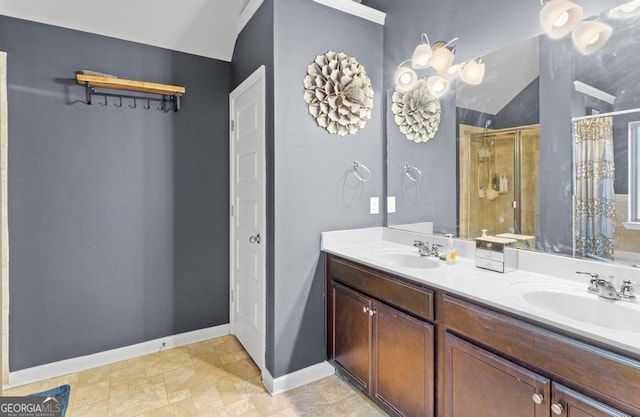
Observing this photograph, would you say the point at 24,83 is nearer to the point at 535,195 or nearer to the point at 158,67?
the point at 158,67

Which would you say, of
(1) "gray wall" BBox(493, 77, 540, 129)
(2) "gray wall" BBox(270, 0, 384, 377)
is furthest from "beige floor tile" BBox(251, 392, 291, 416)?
(1) "gray wall" BBox(493, 77, 540, 129)

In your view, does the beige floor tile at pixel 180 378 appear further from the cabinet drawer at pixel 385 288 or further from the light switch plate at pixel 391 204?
the light switch plate at pixel 391 204

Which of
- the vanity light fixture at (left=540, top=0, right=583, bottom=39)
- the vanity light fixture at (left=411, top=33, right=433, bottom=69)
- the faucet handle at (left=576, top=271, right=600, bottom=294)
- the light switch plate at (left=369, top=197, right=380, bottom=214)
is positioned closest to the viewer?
the faucet handle at (left=576, top=271, right=600, bottom=294)

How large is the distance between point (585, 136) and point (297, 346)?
1.89 m

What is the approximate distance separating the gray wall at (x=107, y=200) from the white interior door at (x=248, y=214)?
0.15 metres

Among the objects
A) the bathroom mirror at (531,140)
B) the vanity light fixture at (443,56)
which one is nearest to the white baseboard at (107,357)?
the bathroom mirror at (531,140)

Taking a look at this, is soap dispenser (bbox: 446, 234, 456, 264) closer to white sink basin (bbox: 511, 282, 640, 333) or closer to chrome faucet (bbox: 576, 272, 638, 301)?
white sink basin (bbox: 511, 282, 640, 333)

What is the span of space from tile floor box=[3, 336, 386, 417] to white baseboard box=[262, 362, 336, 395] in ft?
0.11

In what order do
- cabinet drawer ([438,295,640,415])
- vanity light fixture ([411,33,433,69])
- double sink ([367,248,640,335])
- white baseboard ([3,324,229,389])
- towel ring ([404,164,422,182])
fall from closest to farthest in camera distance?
1. cabinet drawer ([438,295,640,415])
2. double sink ([367,248,640,335])
3. vanity light fixture ([411,33,433,69])
4. white baseboard ([3,324,229,389])
5. towel ring ([404,164,422,182])

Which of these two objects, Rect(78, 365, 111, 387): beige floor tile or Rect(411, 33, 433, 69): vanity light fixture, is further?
Rect(78, 365, 111, 387): beige floor tile

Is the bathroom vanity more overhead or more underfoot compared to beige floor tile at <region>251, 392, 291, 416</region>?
more overhead

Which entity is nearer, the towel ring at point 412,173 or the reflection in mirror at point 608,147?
the reflection in mirror at point 608,147

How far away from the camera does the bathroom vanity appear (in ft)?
3.07

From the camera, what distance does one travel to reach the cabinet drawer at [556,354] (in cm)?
88
